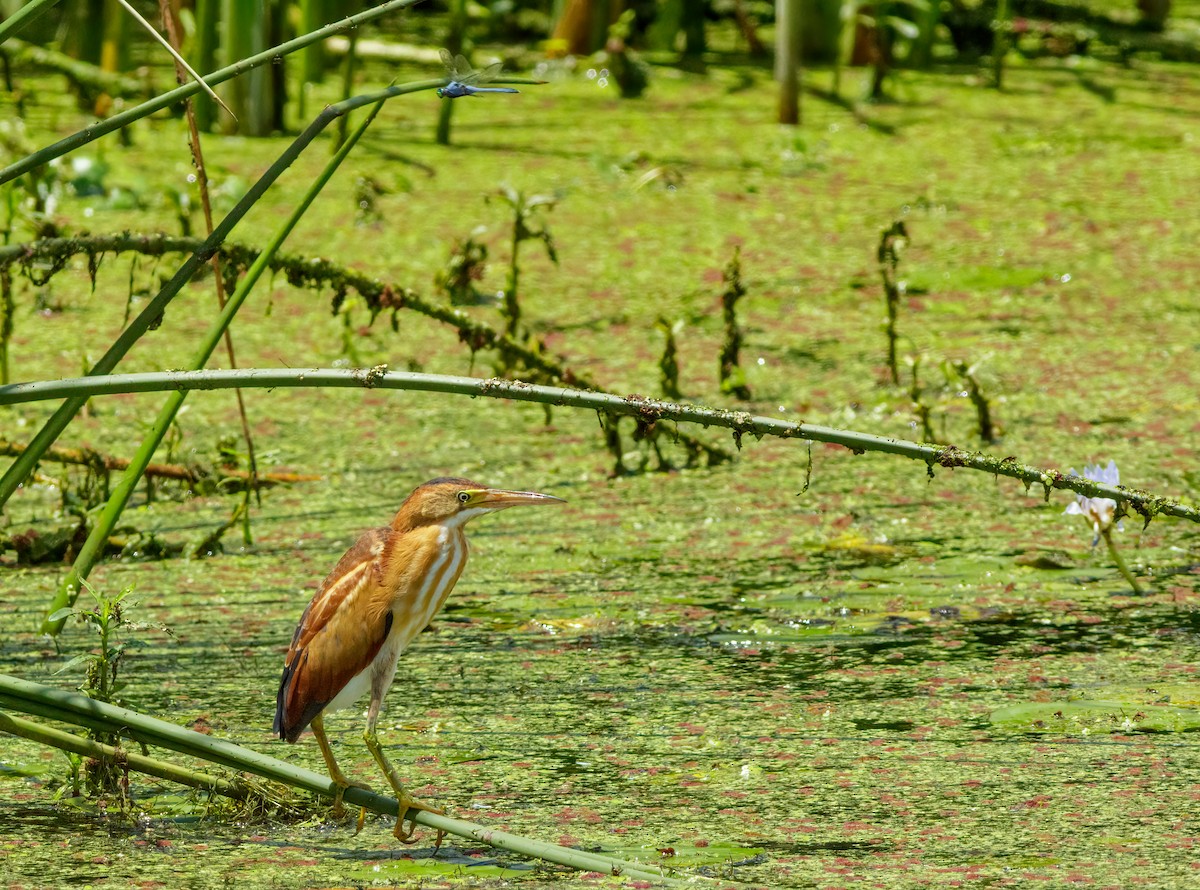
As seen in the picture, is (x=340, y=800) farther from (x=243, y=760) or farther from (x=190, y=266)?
(x=190, y=266)

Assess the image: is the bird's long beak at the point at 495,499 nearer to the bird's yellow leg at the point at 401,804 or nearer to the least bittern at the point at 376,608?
the least bittern at the point at 376,608

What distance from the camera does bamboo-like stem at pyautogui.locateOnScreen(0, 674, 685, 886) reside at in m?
1.57

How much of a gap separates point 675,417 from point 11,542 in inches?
63.4

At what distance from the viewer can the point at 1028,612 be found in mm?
2529

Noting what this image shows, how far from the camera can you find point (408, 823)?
6.09 ft

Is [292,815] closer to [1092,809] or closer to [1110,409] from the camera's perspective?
[1092,809]

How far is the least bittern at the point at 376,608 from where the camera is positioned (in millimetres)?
1895

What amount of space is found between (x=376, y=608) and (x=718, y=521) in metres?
1.15

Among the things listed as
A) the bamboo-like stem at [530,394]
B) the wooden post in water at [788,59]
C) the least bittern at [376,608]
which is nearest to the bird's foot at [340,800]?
the least bittern at [376,608]

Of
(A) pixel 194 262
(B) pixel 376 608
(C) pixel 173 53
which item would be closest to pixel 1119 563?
(B) pixel 376 608

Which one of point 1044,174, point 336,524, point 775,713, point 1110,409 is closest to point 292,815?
point 775,713

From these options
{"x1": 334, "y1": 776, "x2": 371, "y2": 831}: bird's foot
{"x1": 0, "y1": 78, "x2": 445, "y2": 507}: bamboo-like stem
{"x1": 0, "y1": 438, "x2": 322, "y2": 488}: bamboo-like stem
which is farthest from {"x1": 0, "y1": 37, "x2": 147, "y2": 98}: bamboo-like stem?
{"x1": 334, "y1": 776, "x2": 371, "y2": 831}: bird's foot

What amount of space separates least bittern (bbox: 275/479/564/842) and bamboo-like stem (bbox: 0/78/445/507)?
35cm

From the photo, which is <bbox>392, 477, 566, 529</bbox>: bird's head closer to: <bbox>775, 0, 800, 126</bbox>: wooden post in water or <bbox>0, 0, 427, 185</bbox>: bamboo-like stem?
<bbox>0, 0, 427, 185</bbox>: bamboo-like stem
